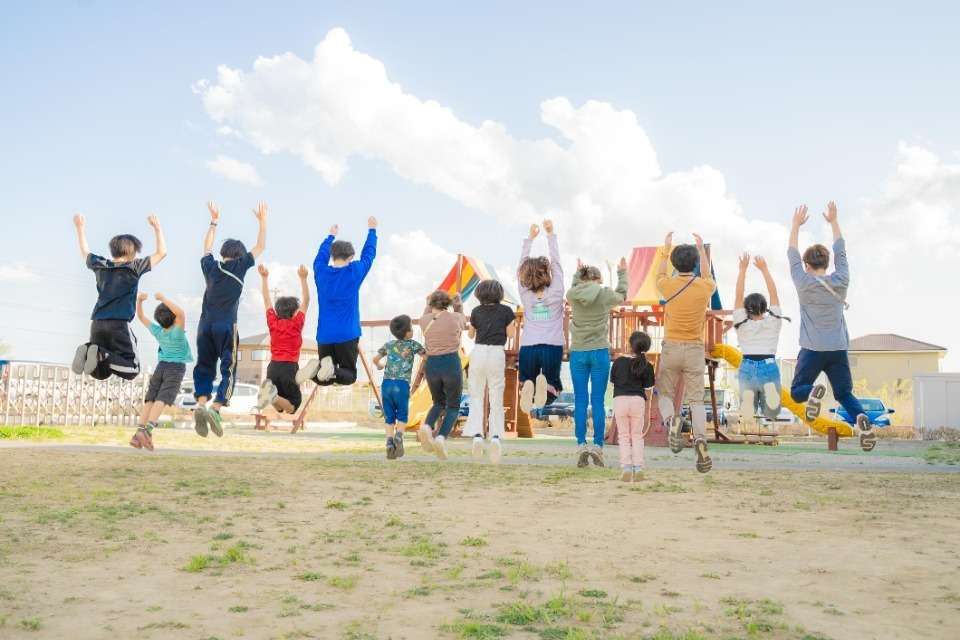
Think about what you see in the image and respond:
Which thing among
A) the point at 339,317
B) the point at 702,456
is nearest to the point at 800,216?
the point at 702,456

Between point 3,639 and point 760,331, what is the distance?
26.0 ft

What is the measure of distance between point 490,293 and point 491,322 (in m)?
0.31

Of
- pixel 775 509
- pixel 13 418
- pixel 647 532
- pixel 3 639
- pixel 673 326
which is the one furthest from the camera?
pixel 13 418

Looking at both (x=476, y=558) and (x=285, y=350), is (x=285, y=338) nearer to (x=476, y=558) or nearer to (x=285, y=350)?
(x=285, y=350)

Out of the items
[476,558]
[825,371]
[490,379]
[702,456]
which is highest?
[825,371]

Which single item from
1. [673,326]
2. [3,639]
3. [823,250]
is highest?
[823,250]

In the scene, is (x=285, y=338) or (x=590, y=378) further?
(x=285, y=338)

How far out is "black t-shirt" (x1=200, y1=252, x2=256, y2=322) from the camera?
889cm

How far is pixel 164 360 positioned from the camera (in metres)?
9.63

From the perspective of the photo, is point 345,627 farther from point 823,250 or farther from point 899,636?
point 823,250

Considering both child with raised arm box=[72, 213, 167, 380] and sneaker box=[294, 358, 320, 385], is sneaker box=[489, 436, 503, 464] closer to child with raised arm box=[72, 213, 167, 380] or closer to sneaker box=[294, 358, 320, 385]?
sneaker box=[294, 358, 320, 385]

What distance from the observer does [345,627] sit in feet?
12.6

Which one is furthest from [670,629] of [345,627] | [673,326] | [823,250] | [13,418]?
[13,418]

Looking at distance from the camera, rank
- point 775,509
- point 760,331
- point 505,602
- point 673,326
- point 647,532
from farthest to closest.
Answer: point 760,331 < point 673,326 < point 775,509 < point 647,532 < point 505,602
